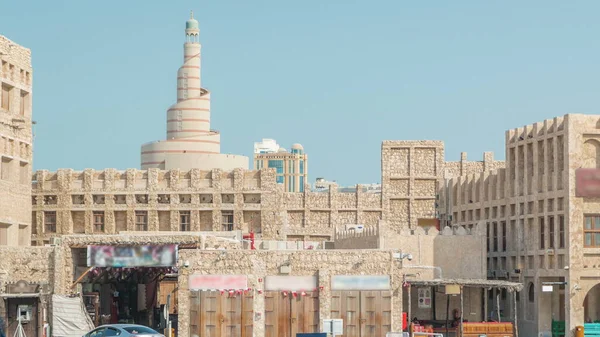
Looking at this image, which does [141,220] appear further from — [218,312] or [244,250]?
[244,250]

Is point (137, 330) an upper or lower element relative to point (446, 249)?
lower

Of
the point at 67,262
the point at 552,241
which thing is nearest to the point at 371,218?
the point at 552,241

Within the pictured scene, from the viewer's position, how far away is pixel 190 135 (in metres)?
102

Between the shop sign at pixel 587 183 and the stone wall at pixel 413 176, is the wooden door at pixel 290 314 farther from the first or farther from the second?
the stone wall at pixel 413 176

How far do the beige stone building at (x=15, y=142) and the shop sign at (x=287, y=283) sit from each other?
2004 cm

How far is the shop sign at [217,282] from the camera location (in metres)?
50.2

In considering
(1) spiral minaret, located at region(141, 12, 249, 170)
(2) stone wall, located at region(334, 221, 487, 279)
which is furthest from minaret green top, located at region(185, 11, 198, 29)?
(2) stone wall, located at region(334, 221, 487, 279)

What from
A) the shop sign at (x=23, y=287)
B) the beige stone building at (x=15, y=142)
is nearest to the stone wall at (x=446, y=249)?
the shop sign at (x=23, y=287)

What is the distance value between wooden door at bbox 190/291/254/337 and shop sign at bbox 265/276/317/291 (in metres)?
0.95

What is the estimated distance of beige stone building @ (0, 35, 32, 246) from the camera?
2569 inches

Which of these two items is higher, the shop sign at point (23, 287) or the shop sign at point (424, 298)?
the shop sign at point (23, 287)

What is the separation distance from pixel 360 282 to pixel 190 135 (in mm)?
53365

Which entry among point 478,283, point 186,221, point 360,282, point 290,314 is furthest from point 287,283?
point 186,221

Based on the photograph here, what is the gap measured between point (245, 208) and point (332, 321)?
41.8 meters
